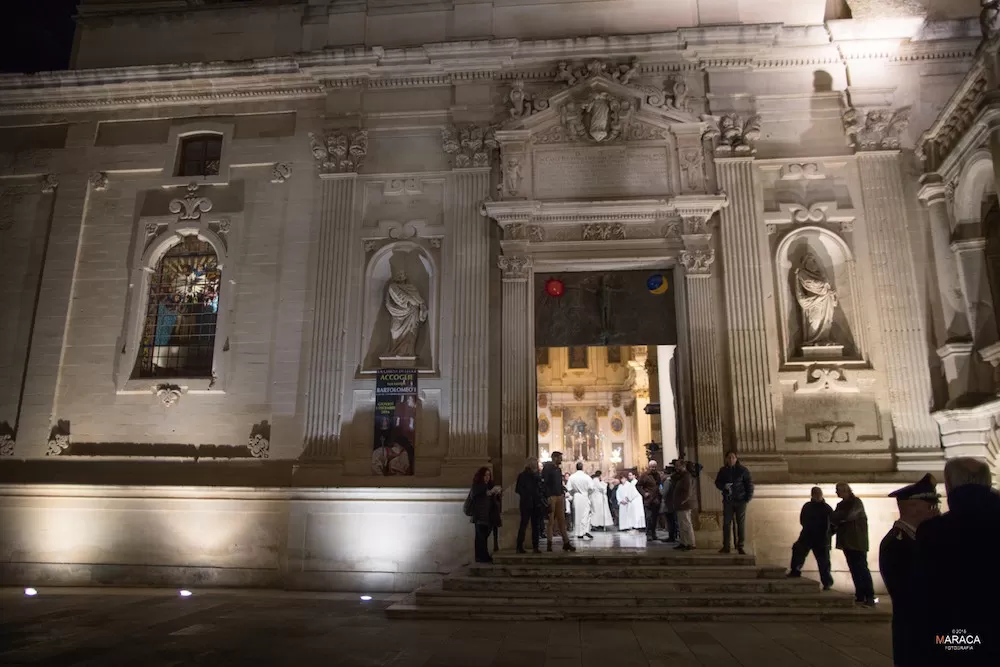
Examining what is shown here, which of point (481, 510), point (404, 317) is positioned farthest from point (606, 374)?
point (481, 510)

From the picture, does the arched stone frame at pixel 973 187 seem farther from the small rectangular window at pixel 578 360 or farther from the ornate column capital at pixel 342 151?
the small rectangular window at pixel 578 360

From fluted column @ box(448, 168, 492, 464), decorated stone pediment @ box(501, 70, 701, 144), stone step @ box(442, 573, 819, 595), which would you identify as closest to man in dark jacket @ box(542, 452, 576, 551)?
fluted column @ box(448, 168, 492, 464)

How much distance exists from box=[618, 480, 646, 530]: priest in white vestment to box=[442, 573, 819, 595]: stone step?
9.04 meters

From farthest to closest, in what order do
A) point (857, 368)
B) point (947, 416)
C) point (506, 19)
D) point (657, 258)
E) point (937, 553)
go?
point (506, 19), point (657, 258), point (857, 368), point (947, 416), point (937, 553)

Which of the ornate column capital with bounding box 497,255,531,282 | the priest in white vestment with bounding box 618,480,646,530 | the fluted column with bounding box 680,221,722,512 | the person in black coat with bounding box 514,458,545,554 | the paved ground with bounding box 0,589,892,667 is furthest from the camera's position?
the priest in white vestment with bounding box 618,480,646,530

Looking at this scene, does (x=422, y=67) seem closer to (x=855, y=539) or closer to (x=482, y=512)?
(x=482, y=512)

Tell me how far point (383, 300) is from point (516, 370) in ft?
11.3

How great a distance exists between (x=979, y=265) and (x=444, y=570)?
1193cm

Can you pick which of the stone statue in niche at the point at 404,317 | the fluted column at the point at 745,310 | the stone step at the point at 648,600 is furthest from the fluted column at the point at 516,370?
the fluted column at the point at 745,310

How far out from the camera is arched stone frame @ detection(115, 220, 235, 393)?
1516cm

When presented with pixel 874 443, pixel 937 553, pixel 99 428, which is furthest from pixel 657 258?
pixel 99 428

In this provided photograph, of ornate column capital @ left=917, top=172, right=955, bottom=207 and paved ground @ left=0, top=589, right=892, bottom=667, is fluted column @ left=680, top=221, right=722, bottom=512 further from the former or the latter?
paved ground @ left=0, top=589, right=892, bottom=667

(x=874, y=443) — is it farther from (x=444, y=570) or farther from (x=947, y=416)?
(x=444, y=570)

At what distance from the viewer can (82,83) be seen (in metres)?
16.9
